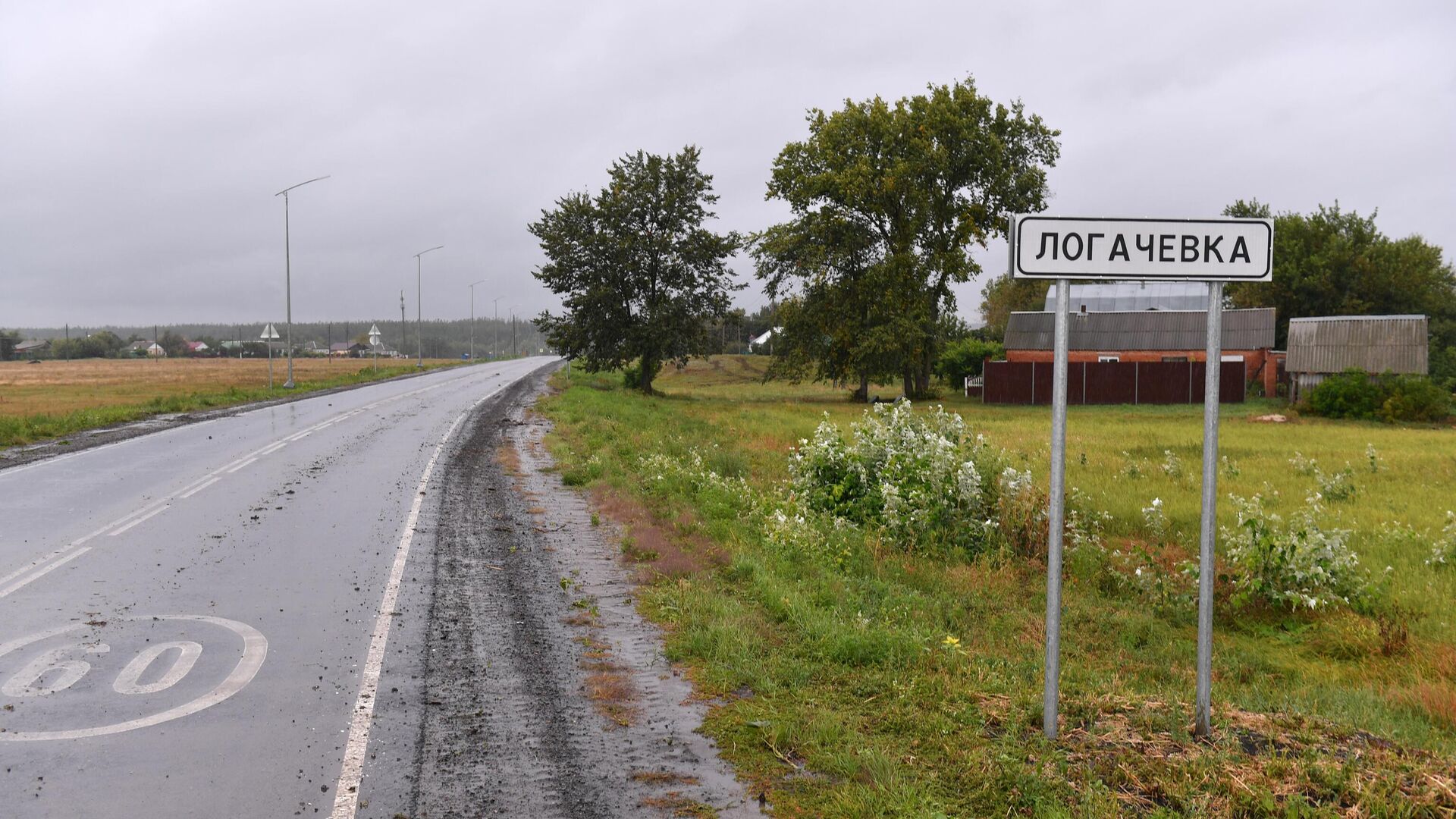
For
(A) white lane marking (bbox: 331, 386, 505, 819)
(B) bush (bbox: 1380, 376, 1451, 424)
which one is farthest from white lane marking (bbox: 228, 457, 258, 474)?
(B) bush (bbox: 1380, 376, 1451, 424)

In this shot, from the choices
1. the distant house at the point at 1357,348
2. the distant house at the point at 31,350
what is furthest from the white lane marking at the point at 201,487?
the distant house at the point at 31,350

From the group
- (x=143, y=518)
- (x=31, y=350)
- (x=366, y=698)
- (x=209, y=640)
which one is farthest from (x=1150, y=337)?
(x=31, y=350)

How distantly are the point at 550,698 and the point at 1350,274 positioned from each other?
66.8 meters

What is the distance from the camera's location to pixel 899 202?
1658 inches

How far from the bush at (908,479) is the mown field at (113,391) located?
16.7 m

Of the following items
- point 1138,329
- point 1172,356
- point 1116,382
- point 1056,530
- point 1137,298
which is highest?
point 1137,298

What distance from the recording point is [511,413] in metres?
29.0

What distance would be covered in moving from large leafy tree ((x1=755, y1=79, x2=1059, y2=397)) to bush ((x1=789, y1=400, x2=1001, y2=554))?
1075 inches

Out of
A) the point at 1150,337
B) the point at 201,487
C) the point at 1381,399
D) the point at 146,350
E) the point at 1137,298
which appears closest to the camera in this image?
the point at 201,487

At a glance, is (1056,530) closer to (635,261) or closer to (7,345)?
(635,261)

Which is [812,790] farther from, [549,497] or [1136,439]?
[1136,439]

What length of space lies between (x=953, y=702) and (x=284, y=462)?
14270 mm

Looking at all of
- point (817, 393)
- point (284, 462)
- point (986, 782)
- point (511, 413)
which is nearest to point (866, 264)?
point (817, 393)

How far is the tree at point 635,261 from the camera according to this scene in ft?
132
